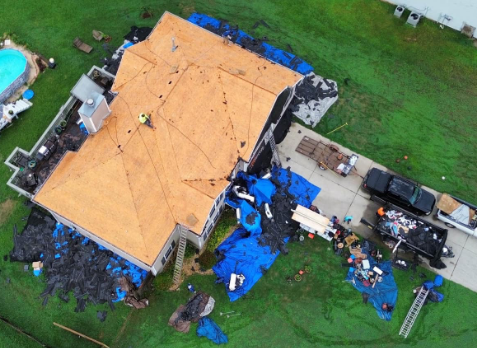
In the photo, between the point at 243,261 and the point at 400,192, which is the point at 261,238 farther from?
the point at 400,192

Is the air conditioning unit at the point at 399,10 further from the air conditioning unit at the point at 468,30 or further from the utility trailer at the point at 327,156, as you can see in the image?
the utility trailer at the point at 327,156

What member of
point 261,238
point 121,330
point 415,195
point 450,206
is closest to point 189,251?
point 261,238

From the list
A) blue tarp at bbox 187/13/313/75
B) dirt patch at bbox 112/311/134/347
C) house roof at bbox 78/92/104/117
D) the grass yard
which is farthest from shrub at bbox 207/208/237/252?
blue tarp at bbox 187/13/313/75

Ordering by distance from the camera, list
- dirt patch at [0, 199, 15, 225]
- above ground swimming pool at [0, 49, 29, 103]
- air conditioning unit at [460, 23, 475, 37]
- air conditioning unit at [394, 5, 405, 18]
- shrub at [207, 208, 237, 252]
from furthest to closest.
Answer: air conditioning unit at [394, 5, 405, 18], air conditioning unit at [460, 23, 475, 37], above ground swimming pool at [0, 49, 29, 103], dirt patch at [0, 199, 15, 225], shrub at [207, 208, 237, 252]

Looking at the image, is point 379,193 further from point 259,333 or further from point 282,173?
point 259,333

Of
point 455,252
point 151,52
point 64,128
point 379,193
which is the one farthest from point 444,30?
point 64,128

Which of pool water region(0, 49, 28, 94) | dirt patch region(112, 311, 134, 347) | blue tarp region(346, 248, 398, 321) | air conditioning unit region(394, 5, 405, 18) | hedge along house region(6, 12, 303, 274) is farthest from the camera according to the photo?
air conditioning unit region(394, 5, 405, 18)

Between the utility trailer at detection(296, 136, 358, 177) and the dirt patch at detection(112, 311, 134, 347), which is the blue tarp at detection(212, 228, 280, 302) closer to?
the dirt patch at detection(112, 311, 134, 347)
